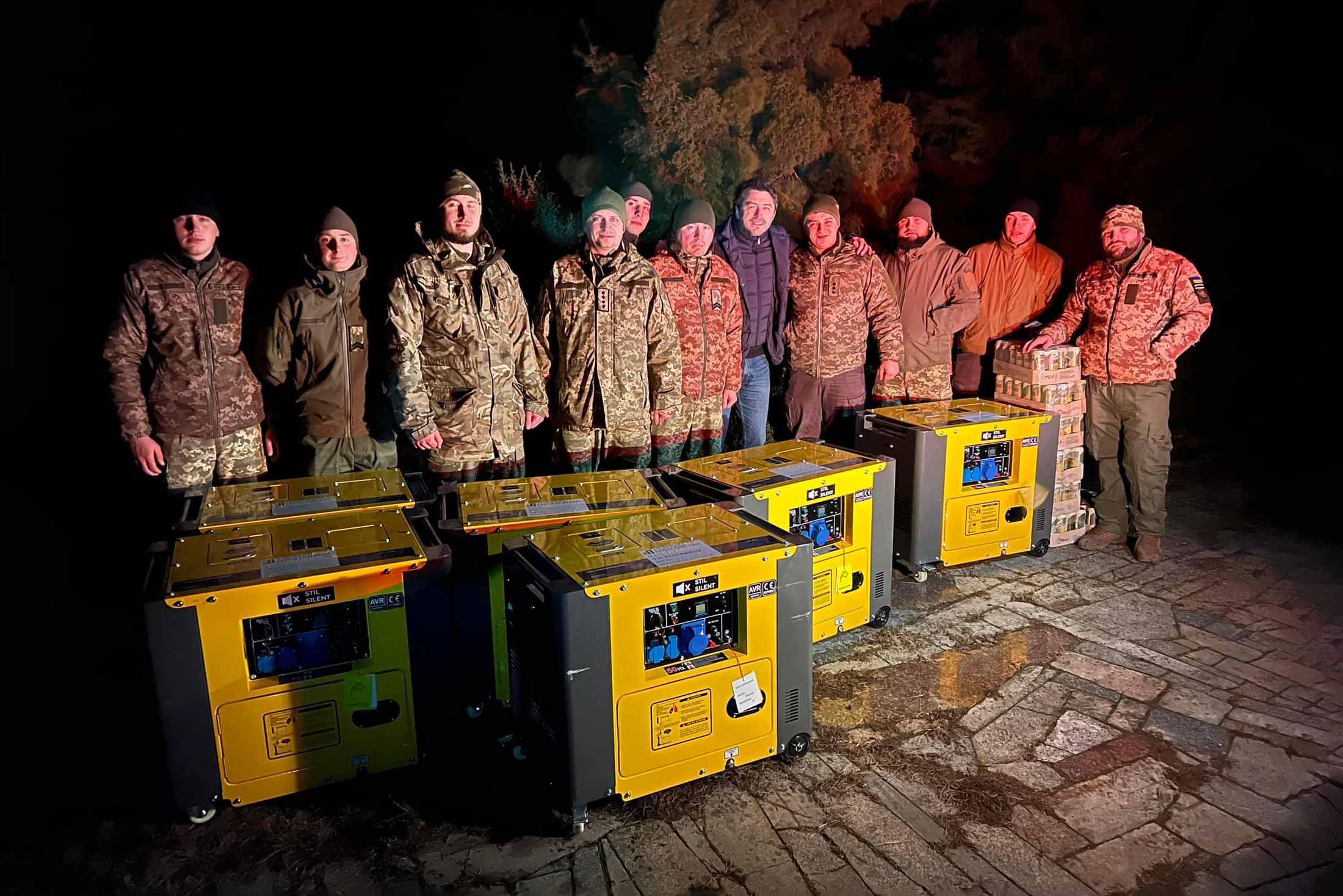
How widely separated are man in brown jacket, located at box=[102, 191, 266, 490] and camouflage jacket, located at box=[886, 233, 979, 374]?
4071 millimetres

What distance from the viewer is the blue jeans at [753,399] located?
5.52 metres

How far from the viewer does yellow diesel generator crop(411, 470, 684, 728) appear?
303 cm

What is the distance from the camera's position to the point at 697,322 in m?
4.97

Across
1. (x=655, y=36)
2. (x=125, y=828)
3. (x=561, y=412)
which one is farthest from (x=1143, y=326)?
(x=125, y=828)

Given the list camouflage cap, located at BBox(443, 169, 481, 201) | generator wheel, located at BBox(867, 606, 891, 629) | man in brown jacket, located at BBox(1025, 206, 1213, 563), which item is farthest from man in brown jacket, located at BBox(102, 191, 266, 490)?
man in brown jacket, located at BBox(1025, 206, 1213, 563)

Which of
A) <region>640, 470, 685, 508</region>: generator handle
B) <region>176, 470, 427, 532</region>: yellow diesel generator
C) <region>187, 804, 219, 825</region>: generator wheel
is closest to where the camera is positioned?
<region>187, 804, 219, 825</region>: generator wheel

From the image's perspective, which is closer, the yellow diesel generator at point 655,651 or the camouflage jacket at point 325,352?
the yellow diesel generator at point 655,651

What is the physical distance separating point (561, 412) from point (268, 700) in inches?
93.1

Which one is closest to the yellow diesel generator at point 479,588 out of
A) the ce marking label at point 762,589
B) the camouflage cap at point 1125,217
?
the ce marking label at point 762,589

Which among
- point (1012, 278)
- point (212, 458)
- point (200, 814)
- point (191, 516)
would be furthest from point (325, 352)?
point (1012, 278)

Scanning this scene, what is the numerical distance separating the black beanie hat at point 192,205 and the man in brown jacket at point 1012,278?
476 cm

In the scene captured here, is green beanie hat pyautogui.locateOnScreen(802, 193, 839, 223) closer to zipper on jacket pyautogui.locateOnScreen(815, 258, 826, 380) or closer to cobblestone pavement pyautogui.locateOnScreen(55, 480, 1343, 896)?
zipper on jacket pyautogui.locateOnScreen(815, 258, 826, 380)

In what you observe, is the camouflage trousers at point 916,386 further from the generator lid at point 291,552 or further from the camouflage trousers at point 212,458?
the camouflage trousers at point 212,458

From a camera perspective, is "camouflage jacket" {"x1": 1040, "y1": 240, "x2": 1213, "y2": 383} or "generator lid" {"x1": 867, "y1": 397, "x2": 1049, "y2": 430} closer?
"generator lid" {"x1": 867, "y1": 397, "x2": 1049, "y2": 430}
